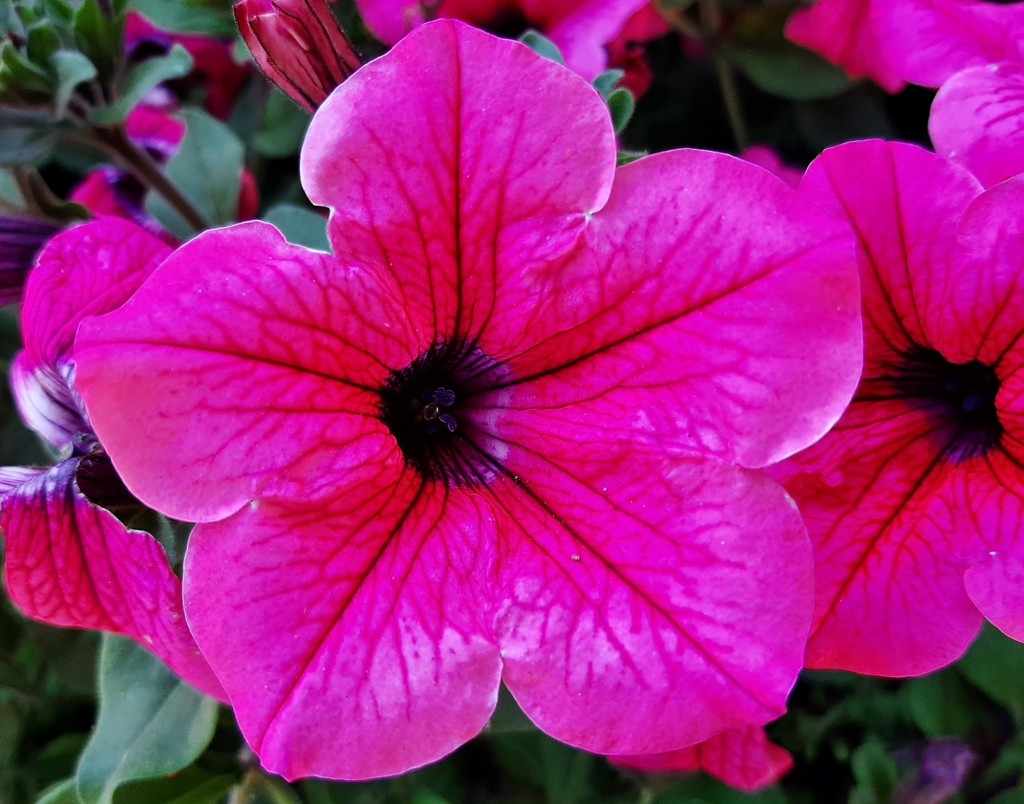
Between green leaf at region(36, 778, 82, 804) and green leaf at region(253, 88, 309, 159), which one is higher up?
green leaf at region(253, 88, 309, 159)

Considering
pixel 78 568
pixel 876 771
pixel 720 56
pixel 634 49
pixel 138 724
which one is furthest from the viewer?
pixel 720 56

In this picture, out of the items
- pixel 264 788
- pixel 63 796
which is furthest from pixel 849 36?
→ pixel 63 796

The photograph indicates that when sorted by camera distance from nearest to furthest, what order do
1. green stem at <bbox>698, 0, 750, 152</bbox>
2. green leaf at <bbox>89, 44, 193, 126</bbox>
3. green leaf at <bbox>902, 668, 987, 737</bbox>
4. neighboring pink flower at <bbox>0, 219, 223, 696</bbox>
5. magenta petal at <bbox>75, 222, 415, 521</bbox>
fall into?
1. magenta petal at <bbox>75, 222, 415, 521</bbox>
2. neighboring pink flower at <bbox>0, 219, 223, 696</bbox>
3. green leaf at <bbox>89, 44, 193, 126</bbox>
4. green leaf at <bbox>902, 668, 987, 737</bbox>
5. green stem at <bbox>698, 0, 750, 152</bbox>

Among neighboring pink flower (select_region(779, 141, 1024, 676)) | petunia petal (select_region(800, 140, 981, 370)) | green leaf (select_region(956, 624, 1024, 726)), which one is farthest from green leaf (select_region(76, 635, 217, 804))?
green leaf (select_region(956, 624, 1024, 726))

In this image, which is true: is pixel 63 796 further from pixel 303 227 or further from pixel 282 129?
pixel 282 129

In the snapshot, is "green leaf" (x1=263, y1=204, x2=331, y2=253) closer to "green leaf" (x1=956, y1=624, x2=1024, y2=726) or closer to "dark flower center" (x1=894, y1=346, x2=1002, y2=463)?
"dark flower center" (x1=894, y1=346, x2=1002, y2=463)

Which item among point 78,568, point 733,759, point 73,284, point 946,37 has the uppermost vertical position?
point 946,37

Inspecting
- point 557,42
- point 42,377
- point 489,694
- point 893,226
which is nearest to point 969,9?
point 893,226
